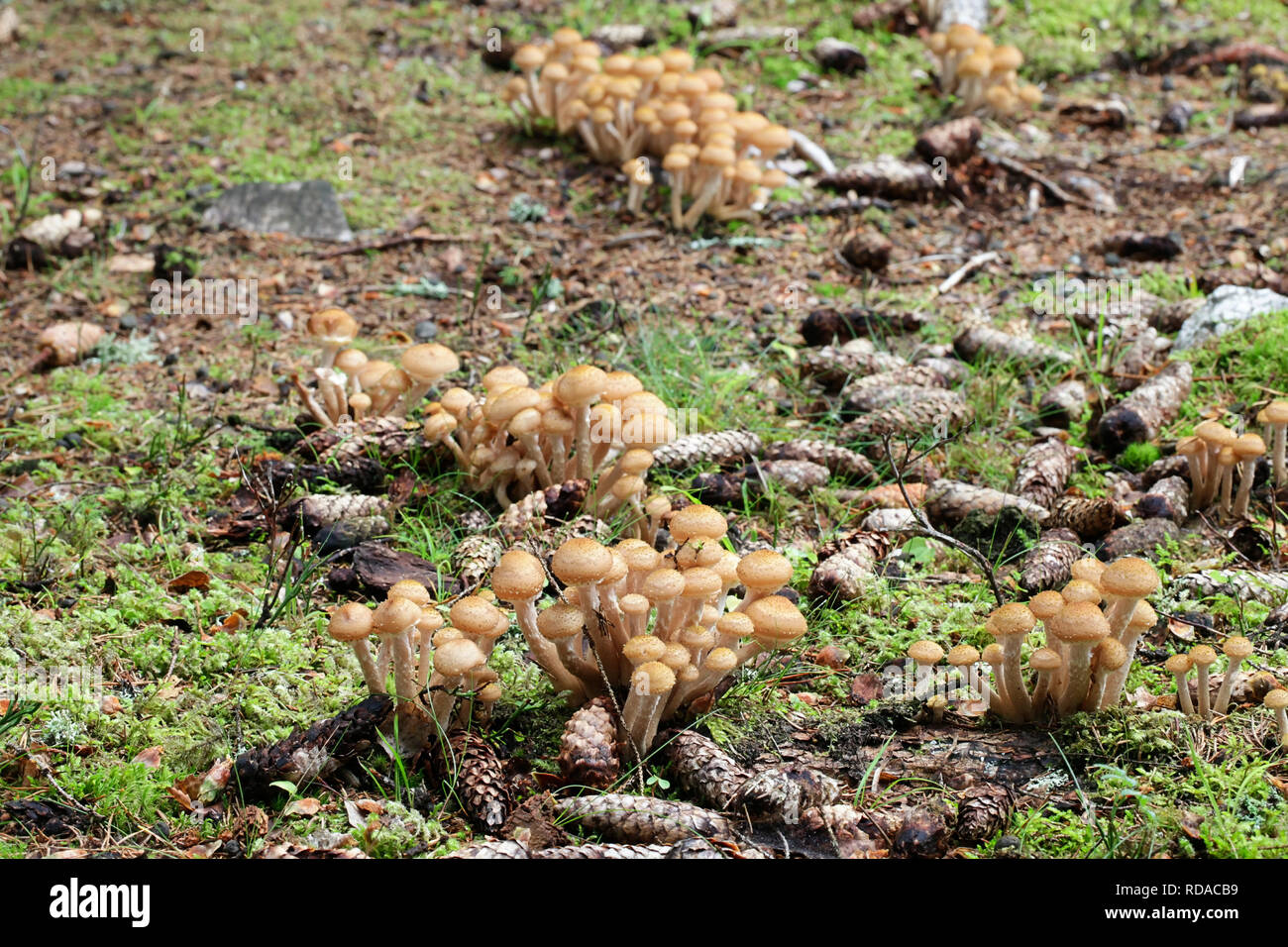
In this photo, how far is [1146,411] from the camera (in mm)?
5172

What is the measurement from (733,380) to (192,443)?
2773 millimetres

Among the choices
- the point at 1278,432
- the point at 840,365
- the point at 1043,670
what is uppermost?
the point at 1278,432

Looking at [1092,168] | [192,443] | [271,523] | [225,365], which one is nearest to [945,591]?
[271,523]

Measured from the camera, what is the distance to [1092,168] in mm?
8680

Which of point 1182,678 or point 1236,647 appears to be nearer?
point 1236,647

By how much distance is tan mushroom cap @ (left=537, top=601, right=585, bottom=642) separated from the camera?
3141mm

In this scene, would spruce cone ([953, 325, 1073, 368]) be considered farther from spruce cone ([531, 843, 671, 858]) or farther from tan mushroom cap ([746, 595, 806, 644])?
spruce cone ([531, 843, 671, 858])

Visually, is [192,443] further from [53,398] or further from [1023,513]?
[1023,513]

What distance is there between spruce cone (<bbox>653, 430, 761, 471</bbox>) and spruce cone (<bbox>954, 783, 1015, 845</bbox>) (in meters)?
2.29

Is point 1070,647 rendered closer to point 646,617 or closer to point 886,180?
point 646,617

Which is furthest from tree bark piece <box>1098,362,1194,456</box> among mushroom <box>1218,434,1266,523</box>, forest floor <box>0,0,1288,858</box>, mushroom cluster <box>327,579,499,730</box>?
mushroom cluster <box>327,579,499,730</box>

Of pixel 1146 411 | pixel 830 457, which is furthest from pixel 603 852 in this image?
pixel 1146 411

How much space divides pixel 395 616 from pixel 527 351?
138 inches

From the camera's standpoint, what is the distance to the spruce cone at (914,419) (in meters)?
5.24
